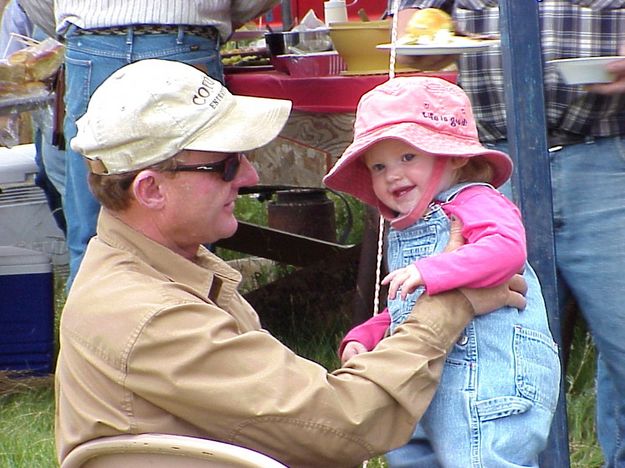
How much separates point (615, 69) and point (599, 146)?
0.31 meters

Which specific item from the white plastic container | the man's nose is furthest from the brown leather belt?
the man's nose

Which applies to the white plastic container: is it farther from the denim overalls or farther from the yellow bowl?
the denim overalls

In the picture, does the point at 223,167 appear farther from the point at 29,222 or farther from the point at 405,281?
the point at 29,222

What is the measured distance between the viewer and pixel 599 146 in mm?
2553

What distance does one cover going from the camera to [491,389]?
209 centimetres

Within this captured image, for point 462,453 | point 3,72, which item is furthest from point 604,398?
point 3,72

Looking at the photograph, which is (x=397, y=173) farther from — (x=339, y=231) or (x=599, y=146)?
(x=339, y=231)

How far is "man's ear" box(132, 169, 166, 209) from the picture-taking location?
2055 mm

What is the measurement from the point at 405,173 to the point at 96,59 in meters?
1.81

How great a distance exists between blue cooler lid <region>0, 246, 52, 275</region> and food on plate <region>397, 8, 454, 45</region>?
97.2 inches

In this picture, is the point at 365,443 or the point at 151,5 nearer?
the point at 365,443

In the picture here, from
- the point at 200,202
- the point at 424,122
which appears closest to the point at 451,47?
the point at 424,122

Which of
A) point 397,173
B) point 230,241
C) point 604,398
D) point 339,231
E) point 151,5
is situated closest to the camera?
point 397,173

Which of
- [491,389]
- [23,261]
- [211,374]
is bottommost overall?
[23,261]
